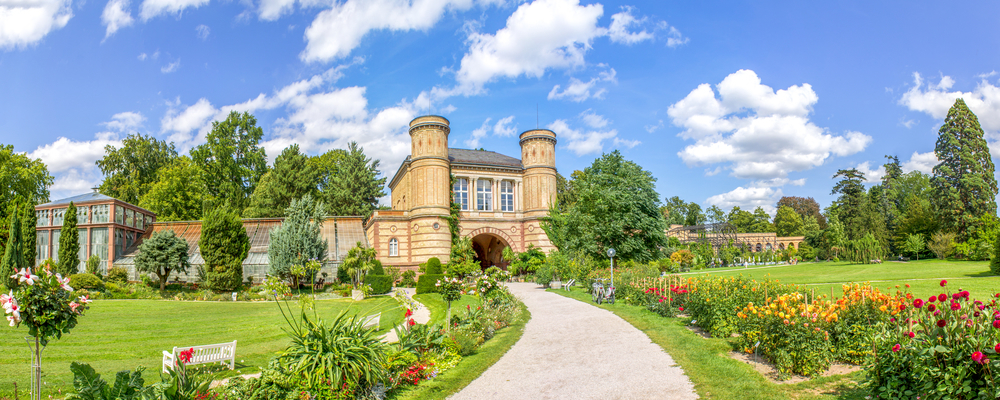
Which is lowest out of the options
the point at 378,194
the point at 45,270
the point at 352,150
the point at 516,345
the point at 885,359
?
the point at 516,345

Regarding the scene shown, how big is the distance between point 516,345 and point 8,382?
8520mm

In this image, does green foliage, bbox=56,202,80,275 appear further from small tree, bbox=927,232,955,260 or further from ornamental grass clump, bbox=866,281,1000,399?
small tree, bbox=927,232,955,260

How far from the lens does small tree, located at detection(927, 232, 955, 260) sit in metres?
35.2

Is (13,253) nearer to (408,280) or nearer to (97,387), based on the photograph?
(408,280)

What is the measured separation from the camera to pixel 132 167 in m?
43.8

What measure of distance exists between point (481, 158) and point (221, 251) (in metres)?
18.3

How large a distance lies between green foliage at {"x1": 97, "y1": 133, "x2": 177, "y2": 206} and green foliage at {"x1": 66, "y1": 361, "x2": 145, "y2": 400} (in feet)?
147

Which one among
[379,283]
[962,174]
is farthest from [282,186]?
[962,174]

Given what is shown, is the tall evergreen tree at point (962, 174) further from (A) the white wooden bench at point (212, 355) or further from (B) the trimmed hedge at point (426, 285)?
(A) the white wooden bench at point (212, 355)

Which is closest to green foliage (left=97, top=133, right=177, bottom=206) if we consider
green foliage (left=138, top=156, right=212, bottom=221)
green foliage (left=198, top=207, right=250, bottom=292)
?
green foliage (left=138, top=156, right=212, bottom=221)

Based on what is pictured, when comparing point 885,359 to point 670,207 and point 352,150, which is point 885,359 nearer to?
point 352,150

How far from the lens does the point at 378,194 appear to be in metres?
45.5

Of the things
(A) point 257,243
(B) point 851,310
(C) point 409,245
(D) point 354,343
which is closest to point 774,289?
(B) point 851,310

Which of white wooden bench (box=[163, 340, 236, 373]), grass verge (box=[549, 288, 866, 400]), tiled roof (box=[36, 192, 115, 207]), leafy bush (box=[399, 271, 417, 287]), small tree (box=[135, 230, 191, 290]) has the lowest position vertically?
leafy bush (box=[399, 271, 417, 287])
